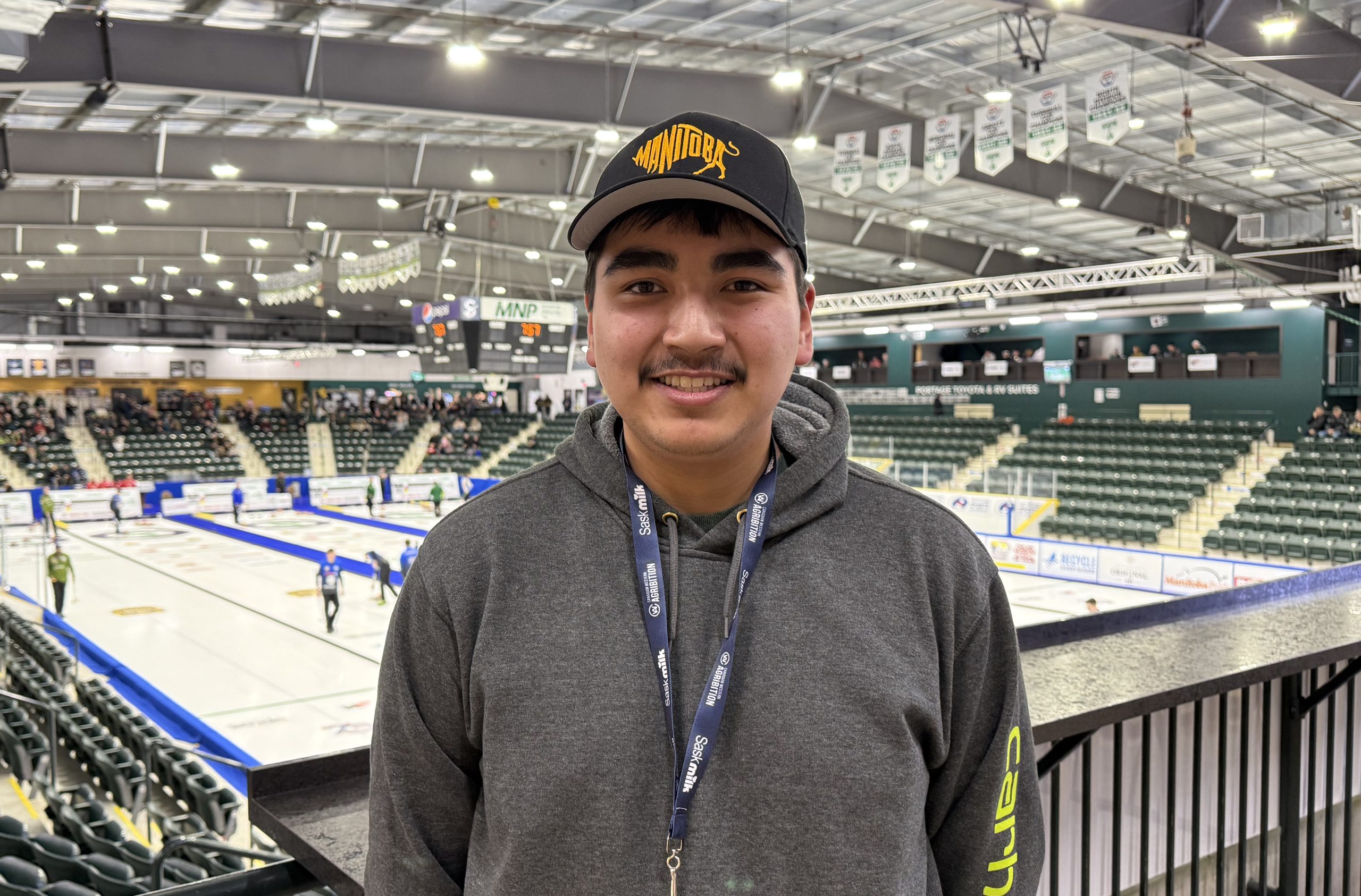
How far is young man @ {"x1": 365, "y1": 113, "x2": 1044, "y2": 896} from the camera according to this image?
1.20 m

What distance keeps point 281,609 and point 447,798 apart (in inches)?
656

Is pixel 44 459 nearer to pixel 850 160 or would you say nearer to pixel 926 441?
pixel 926 441

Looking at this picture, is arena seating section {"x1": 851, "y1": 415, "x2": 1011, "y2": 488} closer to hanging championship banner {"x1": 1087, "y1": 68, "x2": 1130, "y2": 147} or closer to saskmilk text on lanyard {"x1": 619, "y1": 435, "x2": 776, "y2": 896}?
hanging championship banner {"x1": 1087, "y1": 68, "x2": 1130, "y2": 147}

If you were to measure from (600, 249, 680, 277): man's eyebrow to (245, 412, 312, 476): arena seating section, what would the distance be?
41.2 m

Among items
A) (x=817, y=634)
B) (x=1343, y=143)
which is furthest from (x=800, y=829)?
(x=1343, y=143)

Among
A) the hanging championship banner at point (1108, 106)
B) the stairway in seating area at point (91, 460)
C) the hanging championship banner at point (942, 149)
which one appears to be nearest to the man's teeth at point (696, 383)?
the hanging championship banner at point (1108, 106)

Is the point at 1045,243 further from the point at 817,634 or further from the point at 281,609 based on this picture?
the point at 817,634

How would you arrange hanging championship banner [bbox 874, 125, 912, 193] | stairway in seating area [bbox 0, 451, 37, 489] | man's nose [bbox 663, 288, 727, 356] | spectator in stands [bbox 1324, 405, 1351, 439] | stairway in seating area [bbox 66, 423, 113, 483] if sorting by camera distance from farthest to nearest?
stairway in seating area [bbox 66, 423, 113, 483]
stairway in seating area [bbox 0, 451, 37, 489]
spectator in stands [bbox 1324, 405, 1351, 439]
hanging championship banner [bbox 874, 125, 912, 193]
man's nose [bbox 663, 288, 727, 356]

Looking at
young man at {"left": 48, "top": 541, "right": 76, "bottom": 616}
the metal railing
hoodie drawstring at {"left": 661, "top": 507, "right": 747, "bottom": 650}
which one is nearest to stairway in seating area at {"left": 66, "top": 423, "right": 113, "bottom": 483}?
young man at {"left": 48, "top": 541, "right": 76, "bottom": 616}

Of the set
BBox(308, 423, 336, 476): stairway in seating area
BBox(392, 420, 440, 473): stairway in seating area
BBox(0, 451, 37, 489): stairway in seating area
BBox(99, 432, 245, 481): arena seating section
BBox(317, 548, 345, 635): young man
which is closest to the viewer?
BBox(317, 548, 345, 635): young man

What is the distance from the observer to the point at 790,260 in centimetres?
136

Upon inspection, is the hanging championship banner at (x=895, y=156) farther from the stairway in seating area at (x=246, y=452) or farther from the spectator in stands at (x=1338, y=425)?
the stairway in seating area at (x=246, y=452)

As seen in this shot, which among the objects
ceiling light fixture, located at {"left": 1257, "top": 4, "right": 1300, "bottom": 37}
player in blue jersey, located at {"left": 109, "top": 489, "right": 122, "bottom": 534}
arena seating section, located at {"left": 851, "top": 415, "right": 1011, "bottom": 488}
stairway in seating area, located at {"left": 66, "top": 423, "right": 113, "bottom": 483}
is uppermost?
ceiling light fixture, located at {"left": 1257, "top": 4, "right": 1300, "bottom": 37}

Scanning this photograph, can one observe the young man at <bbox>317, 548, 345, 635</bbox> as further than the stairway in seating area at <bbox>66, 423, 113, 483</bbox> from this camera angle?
No
